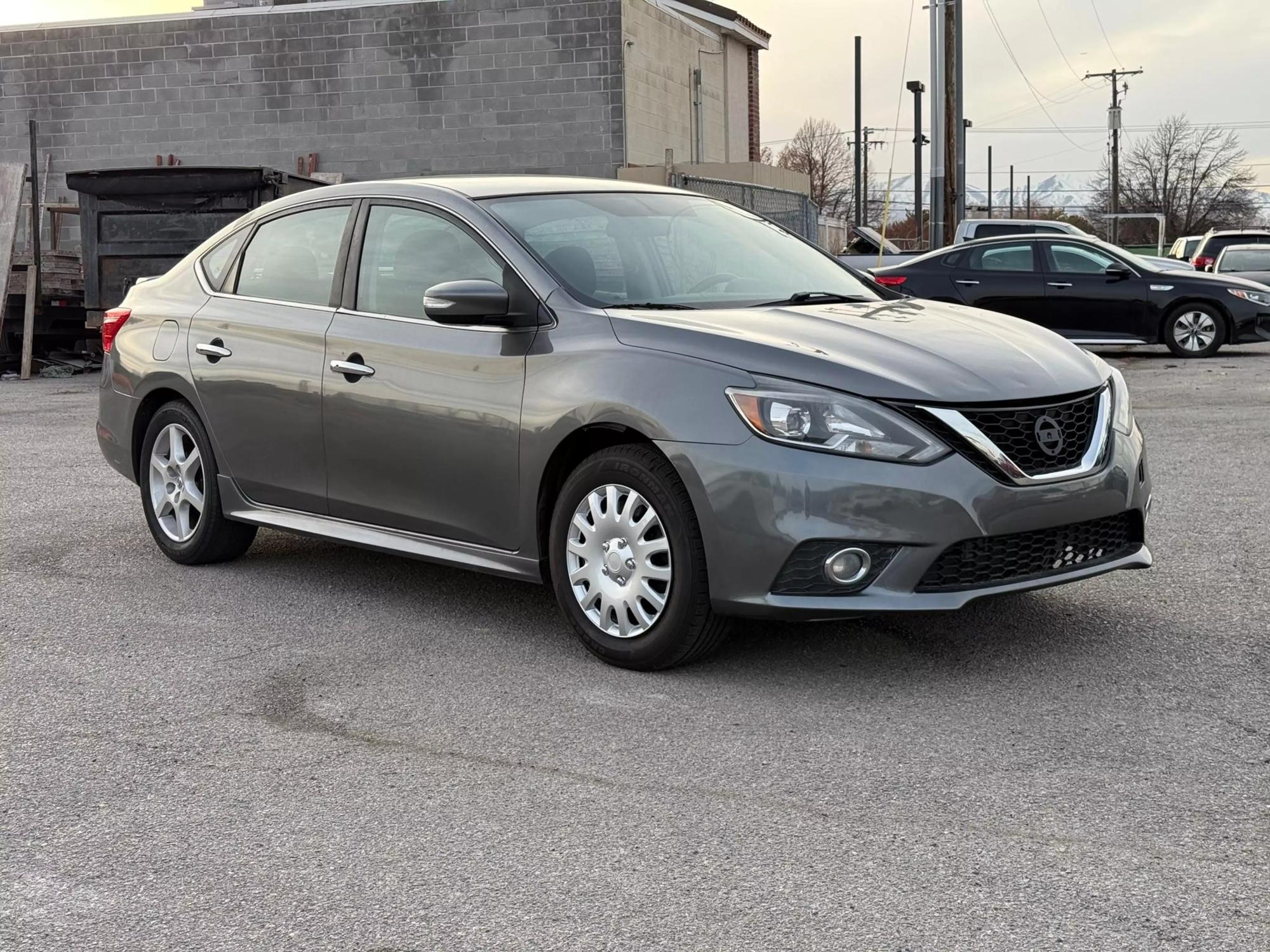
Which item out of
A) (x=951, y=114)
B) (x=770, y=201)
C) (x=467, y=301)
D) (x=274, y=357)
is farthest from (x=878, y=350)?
(x=951, y=114)

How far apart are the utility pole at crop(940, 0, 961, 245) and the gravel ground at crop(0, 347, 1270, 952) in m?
21.1

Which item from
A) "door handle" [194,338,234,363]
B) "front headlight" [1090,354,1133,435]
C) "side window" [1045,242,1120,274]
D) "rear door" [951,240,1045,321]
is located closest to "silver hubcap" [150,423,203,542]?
"door handle" [194,338,234,363]

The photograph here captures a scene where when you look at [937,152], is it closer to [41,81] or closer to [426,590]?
[41,81]

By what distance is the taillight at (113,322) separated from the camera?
7.13 m

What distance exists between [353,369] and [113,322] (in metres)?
2.14

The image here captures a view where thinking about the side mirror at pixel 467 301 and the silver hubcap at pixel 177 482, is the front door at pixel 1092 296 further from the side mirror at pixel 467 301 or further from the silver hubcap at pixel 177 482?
the side mirror at pixel 467 301

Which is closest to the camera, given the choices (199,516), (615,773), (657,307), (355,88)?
(615,773)

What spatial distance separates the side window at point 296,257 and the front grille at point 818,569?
2.40 meters

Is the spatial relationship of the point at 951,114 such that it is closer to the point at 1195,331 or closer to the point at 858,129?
the point at 1195,331

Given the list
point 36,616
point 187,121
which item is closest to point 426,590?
point 36,616

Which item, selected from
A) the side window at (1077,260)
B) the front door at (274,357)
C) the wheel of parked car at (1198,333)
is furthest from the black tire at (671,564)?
the wheel of parked car at (1198,333)

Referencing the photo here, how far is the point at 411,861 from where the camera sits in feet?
11.2

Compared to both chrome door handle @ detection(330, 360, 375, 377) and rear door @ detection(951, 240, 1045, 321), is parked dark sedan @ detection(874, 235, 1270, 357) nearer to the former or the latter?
rear door @ detection(951, 240, 1045, 321)

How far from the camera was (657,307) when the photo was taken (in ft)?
17.2
